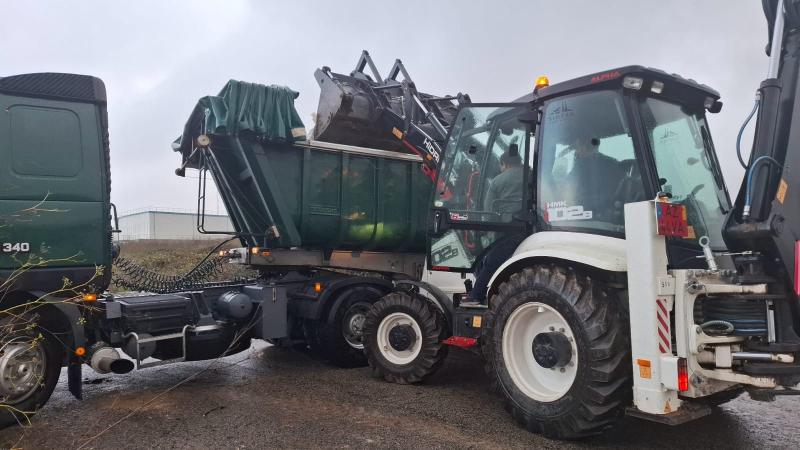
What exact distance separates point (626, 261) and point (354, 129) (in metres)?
4.15

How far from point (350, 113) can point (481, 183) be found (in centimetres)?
245

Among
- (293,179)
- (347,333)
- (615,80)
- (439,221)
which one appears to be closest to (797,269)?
(615,80)

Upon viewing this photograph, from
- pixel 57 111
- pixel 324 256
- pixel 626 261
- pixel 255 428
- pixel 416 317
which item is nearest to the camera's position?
pixel 626 261

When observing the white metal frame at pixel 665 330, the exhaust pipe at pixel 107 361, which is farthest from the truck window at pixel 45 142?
the white metal frame at pixel 665 330

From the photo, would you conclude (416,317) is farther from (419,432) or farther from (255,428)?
(255,428)

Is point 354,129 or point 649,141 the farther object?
point 354,129

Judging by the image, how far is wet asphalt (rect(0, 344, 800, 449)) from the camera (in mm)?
4059

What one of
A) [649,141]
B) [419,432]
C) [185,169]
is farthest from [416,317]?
[185,169]

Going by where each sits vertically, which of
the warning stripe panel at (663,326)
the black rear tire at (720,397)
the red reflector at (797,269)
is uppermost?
the red reflector at (797,269)

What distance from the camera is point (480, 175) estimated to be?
200 inches

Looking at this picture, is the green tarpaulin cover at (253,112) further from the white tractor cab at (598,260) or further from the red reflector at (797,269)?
the red reflector at (797,269)

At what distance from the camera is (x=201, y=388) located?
5.63 meters

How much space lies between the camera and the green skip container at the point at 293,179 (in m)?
6.08

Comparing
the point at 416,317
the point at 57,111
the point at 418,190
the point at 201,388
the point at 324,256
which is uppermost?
the point at 57,111
